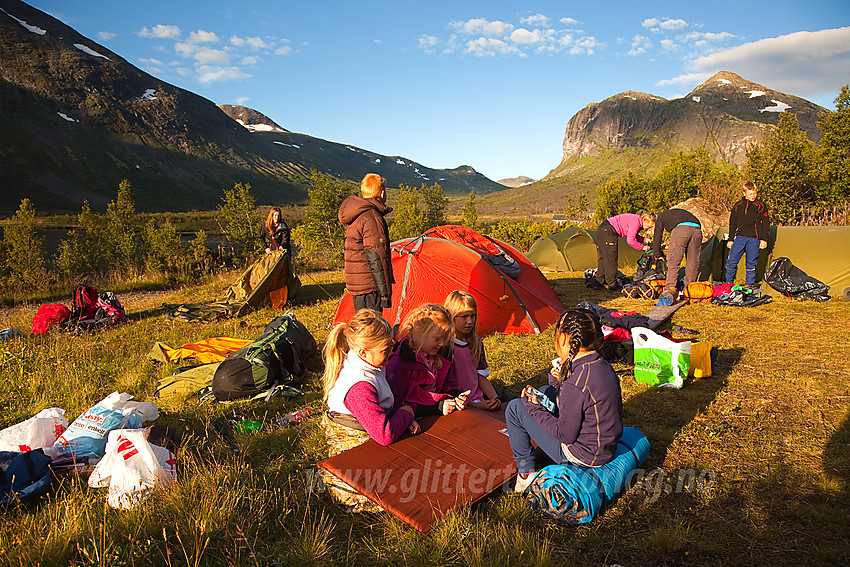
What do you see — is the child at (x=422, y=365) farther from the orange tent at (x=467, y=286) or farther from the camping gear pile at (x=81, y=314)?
A: the camping gear pile at (x=81, y=314)

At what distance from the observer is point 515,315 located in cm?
730

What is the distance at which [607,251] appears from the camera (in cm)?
1030

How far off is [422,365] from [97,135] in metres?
125

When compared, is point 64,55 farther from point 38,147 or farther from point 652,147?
point 652,147

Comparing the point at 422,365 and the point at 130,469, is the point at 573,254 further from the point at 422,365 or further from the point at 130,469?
the point at 130,469

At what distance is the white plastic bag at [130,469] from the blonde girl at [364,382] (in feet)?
3.60

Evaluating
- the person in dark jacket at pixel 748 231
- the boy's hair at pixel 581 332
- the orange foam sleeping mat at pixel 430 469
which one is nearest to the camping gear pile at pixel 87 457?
the orange foam sleeping mat at pixel 430 469

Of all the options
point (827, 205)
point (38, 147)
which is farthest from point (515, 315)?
point (38, 147)

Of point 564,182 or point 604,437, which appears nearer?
point 604,437

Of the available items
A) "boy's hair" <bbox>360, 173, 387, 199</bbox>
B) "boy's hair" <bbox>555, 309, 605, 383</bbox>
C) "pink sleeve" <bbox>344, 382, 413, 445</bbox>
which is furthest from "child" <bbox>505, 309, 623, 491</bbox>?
"boy's hair" <bbox>360, 173, 387, 199</bbox>

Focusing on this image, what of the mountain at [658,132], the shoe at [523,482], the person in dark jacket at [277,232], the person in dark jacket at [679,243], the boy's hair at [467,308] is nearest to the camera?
the shoe at [523,482]

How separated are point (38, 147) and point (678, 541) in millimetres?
111546

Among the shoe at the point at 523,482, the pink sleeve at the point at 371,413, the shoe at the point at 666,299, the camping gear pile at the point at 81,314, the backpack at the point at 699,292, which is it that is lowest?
the camping gear pile at the point at 81,314

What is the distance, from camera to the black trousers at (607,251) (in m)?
10.2
